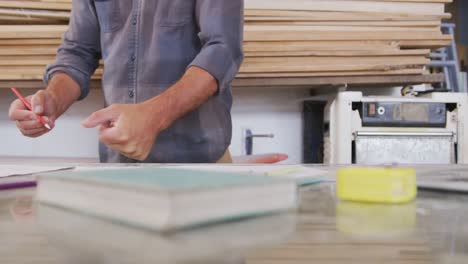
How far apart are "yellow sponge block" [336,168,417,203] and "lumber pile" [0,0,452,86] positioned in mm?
1558

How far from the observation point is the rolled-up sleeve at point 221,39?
1.28 m

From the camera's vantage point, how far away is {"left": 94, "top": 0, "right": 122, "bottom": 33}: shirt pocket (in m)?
1.57

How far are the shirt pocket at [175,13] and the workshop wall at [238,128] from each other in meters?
0.94

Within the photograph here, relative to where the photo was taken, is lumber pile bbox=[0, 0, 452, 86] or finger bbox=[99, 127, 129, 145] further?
lumber pile bbox=[0, 0, 452, 86]

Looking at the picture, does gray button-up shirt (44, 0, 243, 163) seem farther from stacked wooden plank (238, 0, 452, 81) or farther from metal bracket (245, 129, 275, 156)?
metal bracket (245, 129, 275, 156)

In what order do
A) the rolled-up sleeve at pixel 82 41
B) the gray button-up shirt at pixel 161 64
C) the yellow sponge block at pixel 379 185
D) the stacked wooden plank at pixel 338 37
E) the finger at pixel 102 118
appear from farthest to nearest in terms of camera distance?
1. the stacked wooden plank at pixel 338 37
2. the rolled-up sleeve at pixel 82 41
3. the gray button-up shirt at pixel 161 64
4. the finger at pixel 102 118
5. the yellow sponge block at pixel 379 185

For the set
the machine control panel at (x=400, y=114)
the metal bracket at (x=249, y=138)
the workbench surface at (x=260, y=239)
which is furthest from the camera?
the metal bracket at (x=249, y=138)

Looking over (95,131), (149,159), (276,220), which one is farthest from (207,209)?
(95,131)

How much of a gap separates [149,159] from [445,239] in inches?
48.8

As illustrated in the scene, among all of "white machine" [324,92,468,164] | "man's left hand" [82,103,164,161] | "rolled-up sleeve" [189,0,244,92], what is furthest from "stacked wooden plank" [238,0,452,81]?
"man's left hand" [82,103,164,161]

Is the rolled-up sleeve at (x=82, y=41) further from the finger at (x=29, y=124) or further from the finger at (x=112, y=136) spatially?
the finger at (x=112, y=136)

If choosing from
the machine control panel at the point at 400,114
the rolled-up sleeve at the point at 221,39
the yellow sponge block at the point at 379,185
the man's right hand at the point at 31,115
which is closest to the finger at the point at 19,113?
the man's right hand at the point at 31,115

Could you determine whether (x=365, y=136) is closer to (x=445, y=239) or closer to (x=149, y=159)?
(x=149, y=159)

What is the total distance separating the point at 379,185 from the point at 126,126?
598 mm
